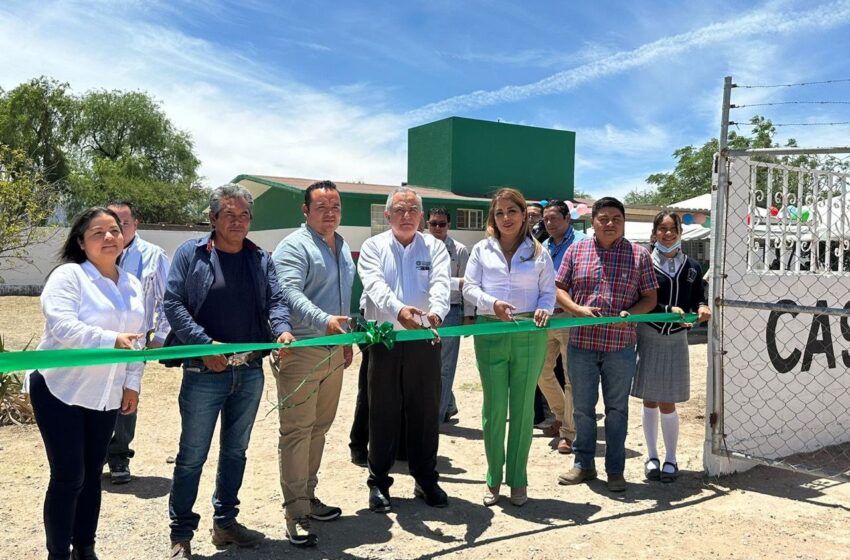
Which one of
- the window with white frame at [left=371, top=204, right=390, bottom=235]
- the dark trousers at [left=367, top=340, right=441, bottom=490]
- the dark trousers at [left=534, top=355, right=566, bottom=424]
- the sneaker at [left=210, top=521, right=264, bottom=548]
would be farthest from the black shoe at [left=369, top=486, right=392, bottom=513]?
the window with white frame at [left=371, top=204, right=390, bottom=235]

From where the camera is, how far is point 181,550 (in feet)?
11.1

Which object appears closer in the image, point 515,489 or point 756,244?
point 515,489

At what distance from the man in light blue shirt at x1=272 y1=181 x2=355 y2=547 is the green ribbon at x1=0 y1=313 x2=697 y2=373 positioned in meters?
0.16

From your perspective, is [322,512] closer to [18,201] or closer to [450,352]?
[450,352]

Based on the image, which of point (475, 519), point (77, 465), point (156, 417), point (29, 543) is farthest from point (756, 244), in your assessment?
point (156, 417)

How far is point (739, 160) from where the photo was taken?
181 inches

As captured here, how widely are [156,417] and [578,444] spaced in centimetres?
431

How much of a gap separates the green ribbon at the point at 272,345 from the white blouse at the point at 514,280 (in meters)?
0.16

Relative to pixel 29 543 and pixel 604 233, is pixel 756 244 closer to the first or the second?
pixel 604 233

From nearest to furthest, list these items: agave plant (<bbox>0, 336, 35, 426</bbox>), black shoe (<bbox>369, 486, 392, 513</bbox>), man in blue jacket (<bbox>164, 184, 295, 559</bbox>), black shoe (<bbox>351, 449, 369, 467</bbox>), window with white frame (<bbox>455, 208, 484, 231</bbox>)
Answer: man in blue jacket (<bbox>164, 184, 295, 559</bbox>)
black shoe (<bbox>369, 486, 392, 513</bbox>)
black shoe (<bbox>351, 449, 369, 467</bbox>)
agave plant (<bbox>0, 336, 35, 426</bbox>)
window with white frame (<bbox>455, 208, 484, 231</bbox>)

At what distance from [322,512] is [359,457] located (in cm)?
116

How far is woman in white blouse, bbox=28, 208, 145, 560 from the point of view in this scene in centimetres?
295

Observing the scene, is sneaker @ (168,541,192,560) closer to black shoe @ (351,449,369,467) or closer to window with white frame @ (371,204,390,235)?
black shoe @ (351,449,369,467)

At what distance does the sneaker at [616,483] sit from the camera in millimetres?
4504
